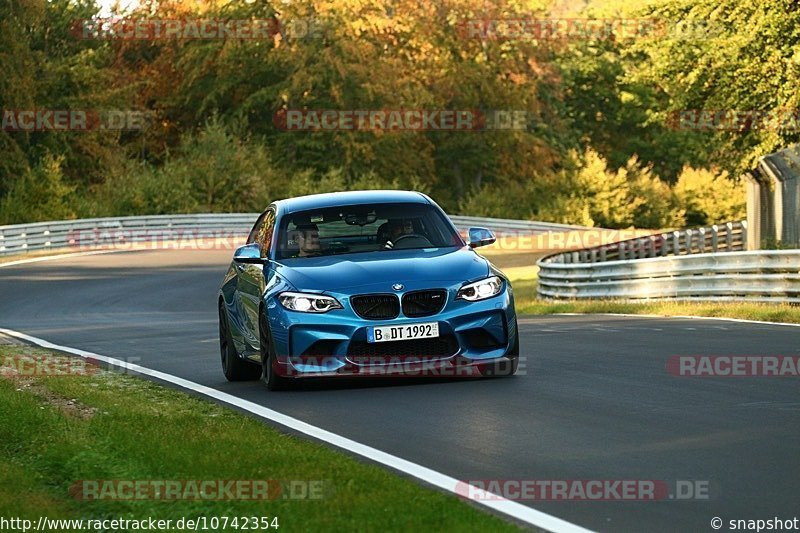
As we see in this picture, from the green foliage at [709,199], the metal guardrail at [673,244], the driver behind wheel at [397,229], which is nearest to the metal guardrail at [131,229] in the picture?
the green foliage at [709,199]

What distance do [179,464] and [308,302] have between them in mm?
4048

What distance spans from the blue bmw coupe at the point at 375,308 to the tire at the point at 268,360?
12 millimetres

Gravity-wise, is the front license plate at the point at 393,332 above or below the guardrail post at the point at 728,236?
above

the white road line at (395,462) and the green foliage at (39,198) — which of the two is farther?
the green foliage at (39,198)

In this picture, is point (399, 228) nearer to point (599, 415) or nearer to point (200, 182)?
point (599, 415)

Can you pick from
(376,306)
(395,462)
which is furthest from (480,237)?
(395,462)

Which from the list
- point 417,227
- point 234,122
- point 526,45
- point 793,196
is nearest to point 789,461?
point 417,227

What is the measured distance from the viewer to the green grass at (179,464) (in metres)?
7.60

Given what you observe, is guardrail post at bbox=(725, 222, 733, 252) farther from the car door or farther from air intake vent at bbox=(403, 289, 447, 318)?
air intake vent at bbox=(403, 289, 447, 318)

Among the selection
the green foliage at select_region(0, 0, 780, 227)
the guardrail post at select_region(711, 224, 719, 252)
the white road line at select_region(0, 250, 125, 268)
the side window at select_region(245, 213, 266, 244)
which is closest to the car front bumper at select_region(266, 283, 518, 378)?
the side window at select_region(245, 213, 266, 244)

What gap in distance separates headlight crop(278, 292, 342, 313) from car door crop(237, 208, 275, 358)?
1.83 feet

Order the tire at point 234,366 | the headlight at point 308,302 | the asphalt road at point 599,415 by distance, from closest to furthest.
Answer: the asphalt road at point 599,415 → the headlight at point 308,302 → the tire at point 234,366

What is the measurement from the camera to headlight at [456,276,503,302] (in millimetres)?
13141

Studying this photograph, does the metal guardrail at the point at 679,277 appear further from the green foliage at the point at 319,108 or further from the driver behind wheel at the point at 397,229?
the green foliage at the point at 319,108
